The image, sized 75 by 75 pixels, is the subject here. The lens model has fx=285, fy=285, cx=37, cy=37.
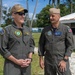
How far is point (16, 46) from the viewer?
4.62m

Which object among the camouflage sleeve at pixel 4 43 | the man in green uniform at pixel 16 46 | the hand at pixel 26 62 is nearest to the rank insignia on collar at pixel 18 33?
the man in green uniform at pixel 16 46

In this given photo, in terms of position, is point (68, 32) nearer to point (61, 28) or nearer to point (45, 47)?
point (61, 28)

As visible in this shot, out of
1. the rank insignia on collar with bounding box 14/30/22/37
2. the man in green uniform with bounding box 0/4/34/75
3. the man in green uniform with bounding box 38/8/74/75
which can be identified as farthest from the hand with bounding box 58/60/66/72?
the rank insignia on collar with bounding box 14/30/22/37

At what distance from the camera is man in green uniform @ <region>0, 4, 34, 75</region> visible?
4594mm

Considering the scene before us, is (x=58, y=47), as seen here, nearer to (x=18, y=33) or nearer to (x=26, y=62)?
(x=26, y=62)

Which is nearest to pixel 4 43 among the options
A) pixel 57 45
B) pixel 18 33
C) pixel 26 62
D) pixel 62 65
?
pixel 18 33

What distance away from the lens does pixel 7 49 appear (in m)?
4.66

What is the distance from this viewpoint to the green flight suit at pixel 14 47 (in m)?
4.60

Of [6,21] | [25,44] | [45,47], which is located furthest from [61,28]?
[6,21]

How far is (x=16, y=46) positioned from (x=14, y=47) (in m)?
0.04

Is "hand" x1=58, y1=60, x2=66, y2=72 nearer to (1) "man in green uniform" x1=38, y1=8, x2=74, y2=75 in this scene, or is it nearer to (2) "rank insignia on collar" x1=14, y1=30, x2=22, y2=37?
(1) "man in green uniform" x1=38, y1=8, x2=74, y2=75

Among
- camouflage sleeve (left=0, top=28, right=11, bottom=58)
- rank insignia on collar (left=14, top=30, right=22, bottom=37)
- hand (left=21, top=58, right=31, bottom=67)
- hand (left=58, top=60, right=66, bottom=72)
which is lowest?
hand (left=58, top=60, right=66, bottom=72)

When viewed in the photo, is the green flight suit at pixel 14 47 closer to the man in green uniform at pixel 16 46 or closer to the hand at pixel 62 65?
the man in green uniform at pixel 16 46

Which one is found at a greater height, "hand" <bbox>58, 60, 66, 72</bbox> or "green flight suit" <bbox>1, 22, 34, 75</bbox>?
"green flight suit" <bbox>1, 22, 34, 75</bbox>
